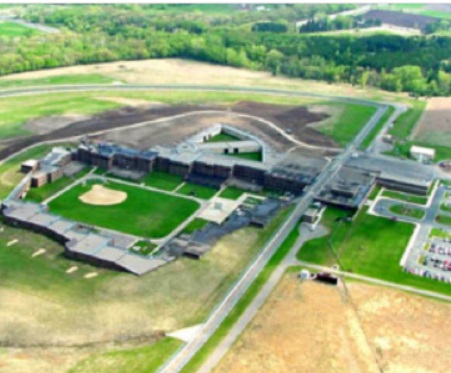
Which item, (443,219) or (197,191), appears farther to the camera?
(197,191)

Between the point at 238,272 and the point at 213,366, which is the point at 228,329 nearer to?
the point at 213,366

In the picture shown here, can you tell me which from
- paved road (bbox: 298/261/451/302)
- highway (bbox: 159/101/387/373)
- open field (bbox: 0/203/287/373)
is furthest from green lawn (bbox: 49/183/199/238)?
paved road (bbox: 298/261/451/302)

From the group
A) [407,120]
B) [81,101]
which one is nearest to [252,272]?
[407,120]

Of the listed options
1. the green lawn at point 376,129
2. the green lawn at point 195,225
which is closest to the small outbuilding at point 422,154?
the green lawn at point 376,129

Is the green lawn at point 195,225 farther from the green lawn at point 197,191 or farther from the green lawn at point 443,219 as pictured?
the green lawn at point 443,219

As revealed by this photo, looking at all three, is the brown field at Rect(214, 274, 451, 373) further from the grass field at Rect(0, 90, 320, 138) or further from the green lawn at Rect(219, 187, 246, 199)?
the grass field at Rect(0, 90, 320, 138)

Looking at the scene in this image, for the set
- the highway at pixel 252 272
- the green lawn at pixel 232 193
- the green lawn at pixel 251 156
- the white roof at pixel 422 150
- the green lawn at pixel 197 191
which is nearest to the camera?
the highway at pixel 252 272

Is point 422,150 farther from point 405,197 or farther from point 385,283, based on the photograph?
point 385,283
